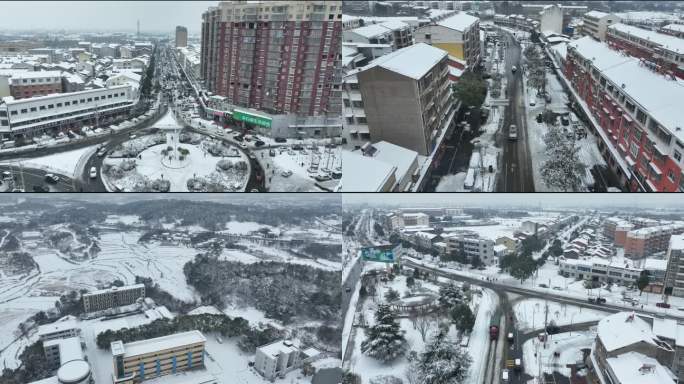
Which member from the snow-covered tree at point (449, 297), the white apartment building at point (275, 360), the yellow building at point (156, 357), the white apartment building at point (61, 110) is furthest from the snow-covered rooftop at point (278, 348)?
the white apartment building at point (61, 110)

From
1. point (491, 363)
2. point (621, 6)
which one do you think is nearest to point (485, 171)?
point (491, 363)

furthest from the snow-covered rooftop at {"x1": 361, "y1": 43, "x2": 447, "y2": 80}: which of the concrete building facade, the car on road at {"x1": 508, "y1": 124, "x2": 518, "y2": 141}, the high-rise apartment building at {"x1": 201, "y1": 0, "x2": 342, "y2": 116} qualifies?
the high-rise apartment building at {"x1": 201, "y1": 0, "x2": 342, "y2": 116}

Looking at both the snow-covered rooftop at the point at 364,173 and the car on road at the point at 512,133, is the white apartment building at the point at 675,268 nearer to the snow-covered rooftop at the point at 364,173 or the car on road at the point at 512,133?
the car on road at the point at 512,133

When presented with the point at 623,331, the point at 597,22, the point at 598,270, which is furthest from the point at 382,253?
the point at 597,22

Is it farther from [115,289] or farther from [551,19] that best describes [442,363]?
[115,289]

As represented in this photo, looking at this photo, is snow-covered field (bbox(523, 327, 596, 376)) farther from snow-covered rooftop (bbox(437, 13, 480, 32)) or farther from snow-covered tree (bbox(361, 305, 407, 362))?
snow-covered rooftop (bbox(437, 13, 480, 32))
